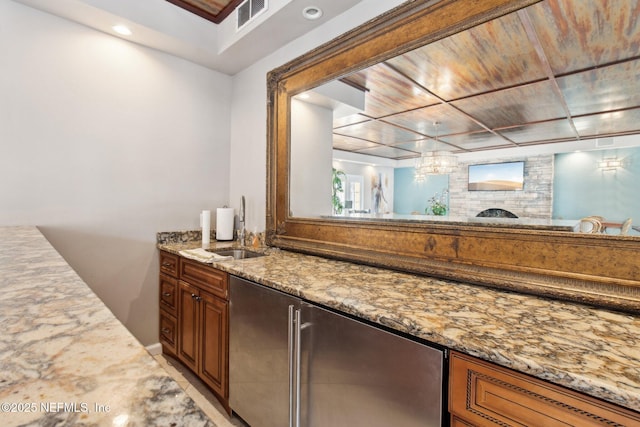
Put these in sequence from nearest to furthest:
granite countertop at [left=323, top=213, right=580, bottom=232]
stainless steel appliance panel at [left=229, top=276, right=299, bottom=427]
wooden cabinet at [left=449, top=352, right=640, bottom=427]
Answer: wooden cabinet at [left=449, top=352, right=640, bottom=427] < granite countertop at [left=323, top=213, right=580, bottom=232] < stainless steel appliance panel at [left=229, top=276, right=299, bottom=427]

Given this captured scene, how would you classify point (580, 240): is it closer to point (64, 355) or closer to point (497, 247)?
point (497, 247)

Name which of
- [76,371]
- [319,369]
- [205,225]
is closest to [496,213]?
[319,369]

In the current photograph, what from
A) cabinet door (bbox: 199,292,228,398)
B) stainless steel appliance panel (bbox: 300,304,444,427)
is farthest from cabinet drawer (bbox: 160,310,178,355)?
stainless steel appliance panel (bbox: 300,304,444,427)

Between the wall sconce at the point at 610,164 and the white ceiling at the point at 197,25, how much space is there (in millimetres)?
1520

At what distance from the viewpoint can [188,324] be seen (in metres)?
2.19

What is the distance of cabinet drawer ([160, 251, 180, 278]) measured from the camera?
7.73 ft

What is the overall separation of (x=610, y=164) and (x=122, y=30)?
297cm

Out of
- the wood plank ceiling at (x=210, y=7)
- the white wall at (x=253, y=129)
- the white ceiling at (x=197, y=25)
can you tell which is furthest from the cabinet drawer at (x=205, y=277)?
the wood plank ceiling at (x=210, y=7)

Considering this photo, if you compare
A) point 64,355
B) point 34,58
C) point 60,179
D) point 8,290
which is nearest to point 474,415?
point 64,355

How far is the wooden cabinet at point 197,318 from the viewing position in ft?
6.08

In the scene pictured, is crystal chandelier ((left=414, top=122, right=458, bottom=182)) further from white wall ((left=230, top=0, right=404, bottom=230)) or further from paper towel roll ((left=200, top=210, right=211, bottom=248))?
paper towel roll ((left=200, top=210, right=211, bottom=248))

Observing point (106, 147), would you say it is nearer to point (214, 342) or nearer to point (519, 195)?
point (214, 342)

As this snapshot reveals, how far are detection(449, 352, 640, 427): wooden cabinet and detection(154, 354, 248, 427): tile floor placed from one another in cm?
134

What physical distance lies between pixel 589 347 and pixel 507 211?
2.15 feet
